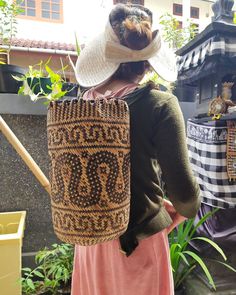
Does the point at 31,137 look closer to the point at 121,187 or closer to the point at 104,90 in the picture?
the point at 104,90

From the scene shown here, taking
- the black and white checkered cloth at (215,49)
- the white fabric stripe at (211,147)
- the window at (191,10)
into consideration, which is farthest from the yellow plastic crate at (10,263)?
the window at (191,10)

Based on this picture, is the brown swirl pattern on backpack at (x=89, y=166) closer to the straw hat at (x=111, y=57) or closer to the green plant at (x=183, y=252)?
the straw hat at (x=111, y=57)

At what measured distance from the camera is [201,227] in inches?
71.4

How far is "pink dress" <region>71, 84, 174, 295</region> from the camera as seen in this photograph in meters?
0.80

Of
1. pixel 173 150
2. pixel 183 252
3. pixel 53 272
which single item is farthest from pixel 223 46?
pixel 53 272

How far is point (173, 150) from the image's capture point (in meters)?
0.71

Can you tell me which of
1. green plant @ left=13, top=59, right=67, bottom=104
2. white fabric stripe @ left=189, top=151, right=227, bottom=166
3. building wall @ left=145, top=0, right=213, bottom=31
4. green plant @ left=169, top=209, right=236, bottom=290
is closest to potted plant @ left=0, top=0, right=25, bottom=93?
green plant @ left=13, top=59, right=67, bottom=104

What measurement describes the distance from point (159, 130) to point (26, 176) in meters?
1.44

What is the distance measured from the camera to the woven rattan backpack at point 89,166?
1.95ft

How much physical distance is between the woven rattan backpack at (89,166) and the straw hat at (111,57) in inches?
7.5

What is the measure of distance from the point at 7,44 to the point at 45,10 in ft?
9.51

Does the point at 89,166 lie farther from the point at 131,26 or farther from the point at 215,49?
the point at 215,49

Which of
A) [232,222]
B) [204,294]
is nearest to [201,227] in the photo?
[232,222]

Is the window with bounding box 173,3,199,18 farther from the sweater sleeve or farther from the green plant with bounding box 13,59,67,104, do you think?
the sweater sleeve
